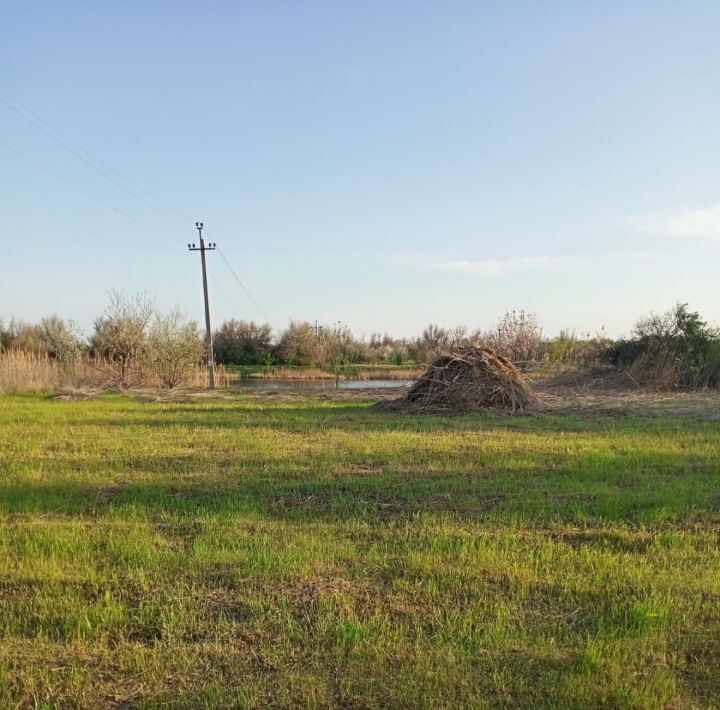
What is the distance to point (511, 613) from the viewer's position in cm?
388

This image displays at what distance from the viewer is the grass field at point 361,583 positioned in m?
3.15

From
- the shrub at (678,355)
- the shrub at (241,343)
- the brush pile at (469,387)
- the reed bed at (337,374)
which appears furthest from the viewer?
the shrub at (241,343)

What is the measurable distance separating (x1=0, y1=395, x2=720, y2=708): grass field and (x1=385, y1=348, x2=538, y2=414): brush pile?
7.52m

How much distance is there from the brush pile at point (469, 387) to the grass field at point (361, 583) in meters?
7.52

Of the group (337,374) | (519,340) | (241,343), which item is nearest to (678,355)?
(519,340)

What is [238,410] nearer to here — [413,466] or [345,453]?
[345,453]

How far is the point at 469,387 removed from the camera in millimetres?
16641

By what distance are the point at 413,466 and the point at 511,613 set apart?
4590mm

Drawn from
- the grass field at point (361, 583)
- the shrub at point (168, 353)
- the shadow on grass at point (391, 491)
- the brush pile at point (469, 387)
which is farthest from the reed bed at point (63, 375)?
the shadow on grass at point (391, 491)

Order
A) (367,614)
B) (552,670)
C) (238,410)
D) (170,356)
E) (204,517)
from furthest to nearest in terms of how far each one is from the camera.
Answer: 1. (170,356)
2. (238,410)
3. (204,517)
4. (367,614)
5. (552,670)

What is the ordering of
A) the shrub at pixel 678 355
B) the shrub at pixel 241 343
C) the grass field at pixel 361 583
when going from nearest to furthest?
the grass field at pixel 361 583
the shrub at pixel 678 355
the shrub at pixel 241 343

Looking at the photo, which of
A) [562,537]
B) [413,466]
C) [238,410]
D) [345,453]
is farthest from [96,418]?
[562,537]

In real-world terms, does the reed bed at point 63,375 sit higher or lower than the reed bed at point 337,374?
higher

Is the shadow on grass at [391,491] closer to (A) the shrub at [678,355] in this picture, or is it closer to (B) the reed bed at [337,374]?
(A) the shrub at [678,355]
